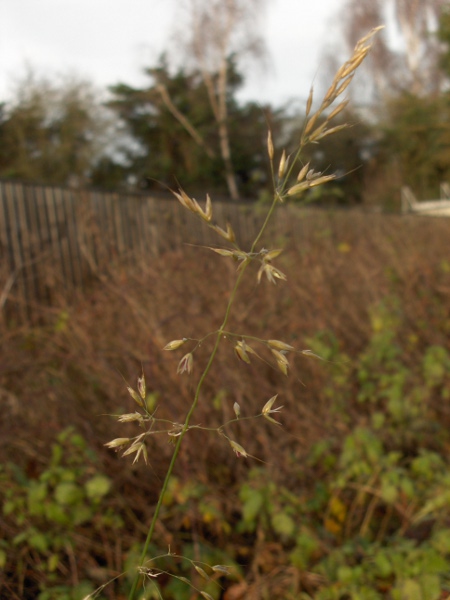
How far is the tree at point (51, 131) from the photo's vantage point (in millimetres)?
21250

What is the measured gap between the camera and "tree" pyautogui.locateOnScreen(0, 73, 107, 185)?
21250 mm

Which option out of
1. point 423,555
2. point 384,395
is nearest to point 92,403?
point 384,395

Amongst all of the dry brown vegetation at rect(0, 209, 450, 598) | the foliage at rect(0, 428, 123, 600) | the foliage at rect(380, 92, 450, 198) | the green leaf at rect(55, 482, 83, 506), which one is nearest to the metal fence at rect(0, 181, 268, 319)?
the dry brown vegetation at rect(0, 209, 450, 598)

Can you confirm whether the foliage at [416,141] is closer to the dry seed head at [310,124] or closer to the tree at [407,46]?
the tree at [407,46]

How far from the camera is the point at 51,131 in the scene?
22.8 meters

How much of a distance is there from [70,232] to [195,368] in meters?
4.40

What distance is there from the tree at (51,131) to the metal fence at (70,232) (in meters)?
12.3

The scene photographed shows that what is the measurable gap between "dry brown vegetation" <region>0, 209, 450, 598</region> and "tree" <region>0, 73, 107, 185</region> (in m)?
15.8

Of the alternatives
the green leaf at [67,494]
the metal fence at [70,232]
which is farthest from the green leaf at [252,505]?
the metal fence at [70,232]

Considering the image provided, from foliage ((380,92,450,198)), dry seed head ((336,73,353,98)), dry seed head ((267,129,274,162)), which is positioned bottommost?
dry seed head ((267,129,274,162))

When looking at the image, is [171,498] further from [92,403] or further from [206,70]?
[206,70]

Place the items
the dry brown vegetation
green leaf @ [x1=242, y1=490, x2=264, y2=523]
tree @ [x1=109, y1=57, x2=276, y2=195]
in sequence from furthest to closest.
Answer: tree @ [x1=109, y1=57, x2=276, y2=195] → the dry brown vegetation → green leaf @ [x1=242, y1=490, x2=264, y2=523]

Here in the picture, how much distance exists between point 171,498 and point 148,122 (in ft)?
78.1

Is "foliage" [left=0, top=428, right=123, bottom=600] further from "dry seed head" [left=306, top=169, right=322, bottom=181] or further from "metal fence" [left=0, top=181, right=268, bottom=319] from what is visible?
"metal fence" [left=0, top=181, right=268, bottom=319]
